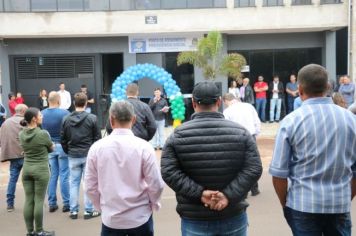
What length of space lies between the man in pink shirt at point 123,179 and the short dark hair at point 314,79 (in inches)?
52.7

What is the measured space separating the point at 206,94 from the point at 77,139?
388 centimetres

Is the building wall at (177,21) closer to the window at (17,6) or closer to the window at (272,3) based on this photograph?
the window at (272,3)

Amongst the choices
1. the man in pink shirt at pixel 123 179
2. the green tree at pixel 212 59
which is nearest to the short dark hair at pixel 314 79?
the man in pink shirt at pixel 123 179

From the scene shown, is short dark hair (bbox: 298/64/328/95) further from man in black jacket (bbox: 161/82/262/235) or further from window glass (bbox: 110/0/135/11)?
window glass (bbox: 110/0/135/11)

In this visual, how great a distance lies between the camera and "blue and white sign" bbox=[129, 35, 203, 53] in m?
22.1

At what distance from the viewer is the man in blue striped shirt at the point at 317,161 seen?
3.35 meters

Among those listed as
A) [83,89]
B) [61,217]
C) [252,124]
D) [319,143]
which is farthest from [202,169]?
[83,89]

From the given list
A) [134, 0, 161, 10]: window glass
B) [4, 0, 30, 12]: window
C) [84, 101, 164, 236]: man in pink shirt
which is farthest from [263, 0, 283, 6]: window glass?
[84, 101, 164, 236]: man in pink shirt

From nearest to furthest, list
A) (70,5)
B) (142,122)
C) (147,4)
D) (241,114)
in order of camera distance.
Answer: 1. (142,122)
2. (241,114)
3. (70,5)
4. (147,4)

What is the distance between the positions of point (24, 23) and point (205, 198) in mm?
19338

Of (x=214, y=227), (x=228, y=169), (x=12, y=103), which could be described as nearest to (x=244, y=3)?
(x=12, y=103)

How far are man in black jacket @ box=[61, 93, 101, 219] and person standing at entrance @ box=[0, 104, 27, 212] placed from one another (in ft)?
3.35

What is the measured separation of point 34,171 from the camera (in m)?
6.25

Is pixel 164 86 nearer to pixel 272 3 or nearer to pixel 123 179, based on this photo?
pixel 272 3
